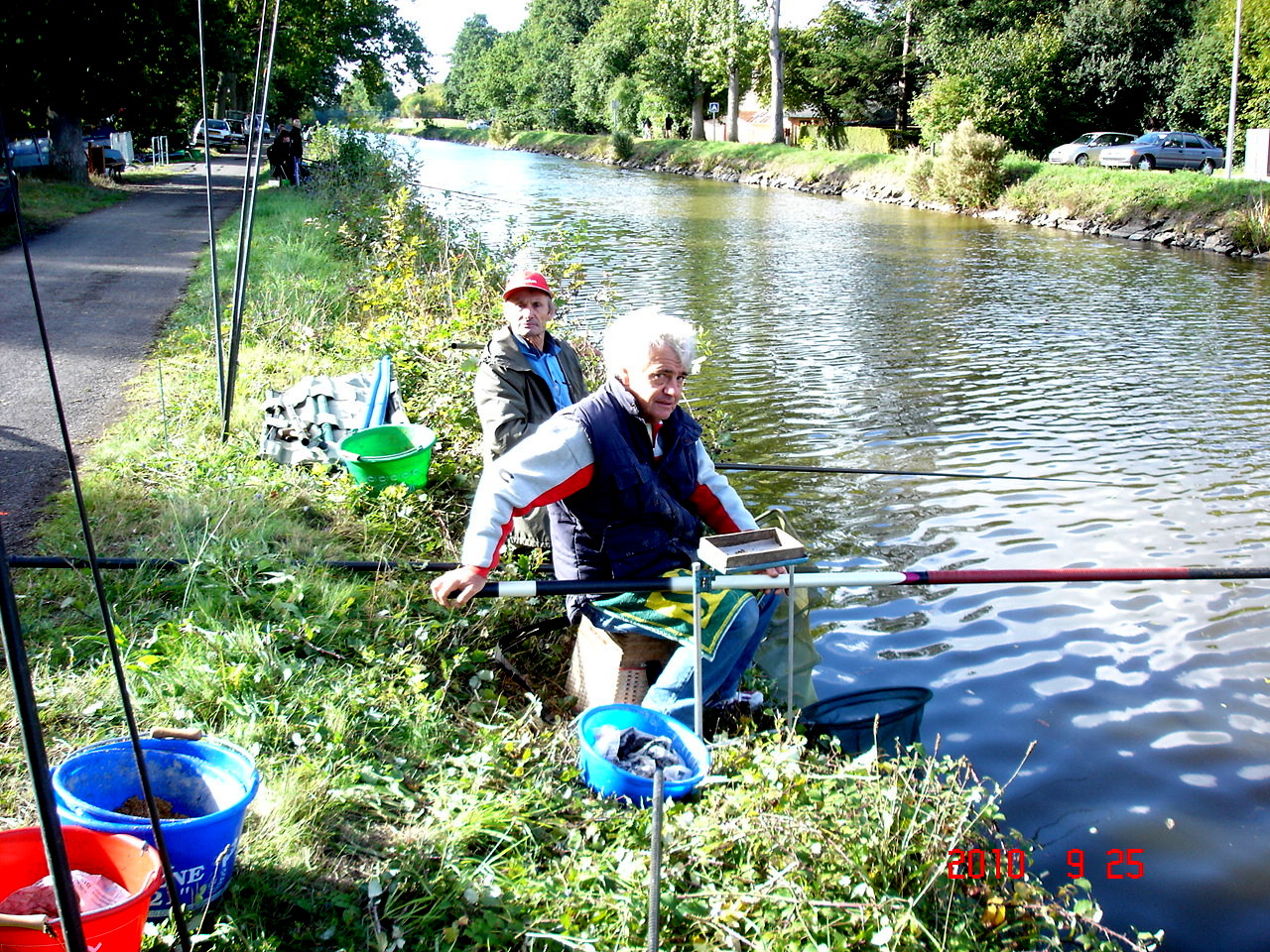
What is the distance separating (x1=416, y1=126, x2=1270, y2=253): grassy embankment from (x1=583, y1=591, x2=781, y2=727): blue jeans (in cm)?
1978

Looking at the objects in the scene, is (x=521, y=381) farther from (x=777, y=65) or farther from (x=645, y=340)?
(x=777, y=65)

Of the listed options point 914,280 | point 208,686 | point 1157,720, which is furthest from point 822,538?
point 914,280

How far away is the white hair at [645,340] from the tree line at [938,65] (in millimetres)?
32405

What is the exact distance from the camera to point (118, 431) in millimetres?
6148

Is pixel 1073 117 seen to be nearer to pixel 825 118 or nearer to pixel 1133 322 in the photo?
pixel 825 118

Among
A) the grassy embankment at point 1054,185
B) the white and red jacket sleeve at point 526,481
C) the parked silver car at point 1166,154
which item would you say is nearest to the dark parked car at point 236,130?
the grassy embankment at point 1054,185

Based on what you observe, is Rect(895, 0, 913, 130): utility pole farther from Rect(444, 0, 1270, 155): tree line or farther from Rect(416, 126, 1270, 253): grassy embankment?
Rect(416, 126, 1270, 253): grassy embankment

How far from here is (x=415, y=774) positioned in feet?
11.3

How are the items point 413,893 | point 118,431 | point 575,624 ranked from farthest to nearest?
point 118,431, point 575,624, point 413,893

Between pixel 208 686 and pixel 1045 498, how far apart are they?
567 centimetres

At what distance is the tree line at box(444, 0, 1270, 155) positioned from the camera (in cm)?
3447

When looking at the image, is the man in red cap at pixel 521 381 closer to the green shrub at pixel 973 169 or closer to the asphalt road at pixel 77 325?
the asphalt road at pixel 77 325

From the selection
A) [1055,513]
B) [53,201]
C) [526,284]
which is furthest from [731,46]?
[526,284]
